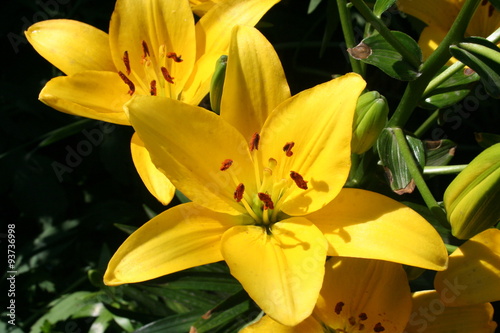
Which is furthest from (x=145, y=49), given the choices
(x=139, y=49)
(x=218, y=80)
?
(x=218, y=80)

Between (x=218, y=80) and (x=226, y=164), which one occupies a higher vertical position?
(x=218, y=80)

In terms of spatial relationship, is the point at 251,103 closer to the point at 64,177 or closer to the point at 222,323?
the point at 222,323

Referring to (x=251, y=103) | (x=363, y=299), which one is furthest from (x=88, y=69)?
(x=363, y=299)

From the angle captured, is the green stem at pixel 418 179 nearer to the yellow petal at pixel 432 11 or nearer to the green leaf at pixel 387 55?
the green leaf at pixel 387 55

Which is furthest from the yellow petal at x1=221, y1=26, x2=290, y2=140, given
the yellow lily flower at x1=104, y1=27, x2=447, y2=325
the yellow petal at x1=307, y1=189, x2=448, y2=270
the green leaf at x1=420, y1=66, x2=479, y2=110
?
the green leaf at x1=420, y1=66, x2=479, y2=110

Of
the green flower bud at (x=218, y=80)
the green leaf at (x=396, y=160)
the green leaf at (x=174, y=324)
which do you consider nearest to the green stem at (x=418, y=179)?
the green leaf at (x=396, y=160)

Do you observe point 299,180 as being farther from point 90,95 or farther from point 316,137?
point 90,95
